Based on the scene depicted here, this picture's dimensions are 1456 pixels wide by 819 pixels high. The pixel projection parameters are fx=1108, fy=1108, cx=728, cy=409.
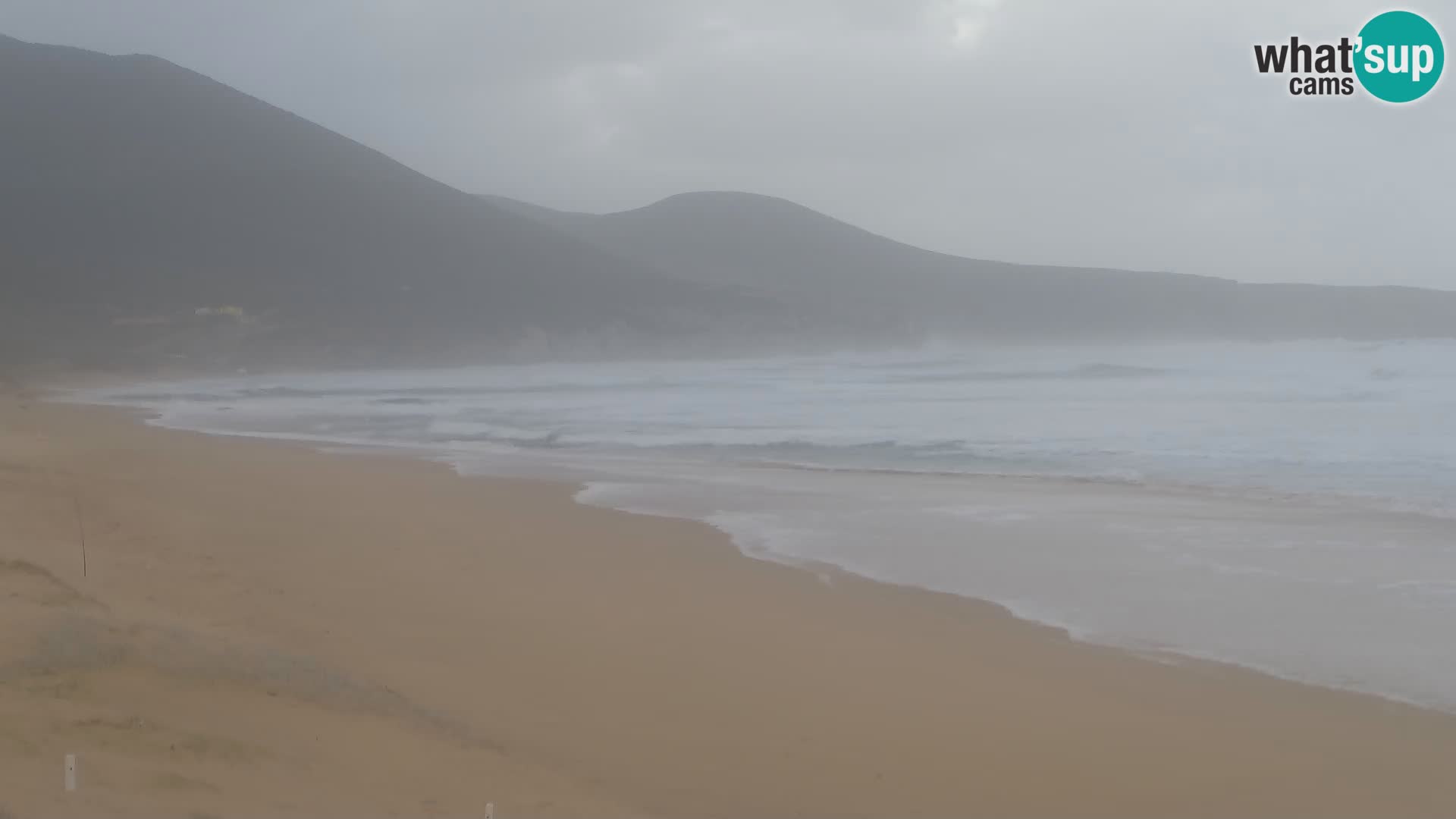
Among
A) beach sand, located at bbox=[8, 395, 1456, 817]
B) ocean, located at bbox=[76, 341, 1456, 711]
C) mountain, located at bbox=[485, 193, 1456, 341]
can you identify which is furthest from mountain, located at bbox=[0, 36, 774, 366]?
beach sand, located at bbox=[8, 395, 1456, 817]

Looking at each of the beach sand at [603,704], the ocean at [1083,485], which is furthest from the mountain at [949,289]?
the beach sand at [603,704]

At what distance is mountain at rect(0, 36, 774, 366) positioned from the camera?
219ft

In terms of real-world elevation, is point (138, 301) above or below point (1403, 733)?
above

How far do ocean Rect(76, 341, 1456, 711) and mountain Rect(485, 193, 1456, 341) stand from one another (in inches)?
2743

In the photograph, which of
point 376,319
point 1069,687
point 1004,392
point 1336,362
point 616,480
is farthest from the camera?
point 376,319

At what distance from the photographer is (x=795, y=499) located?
1036 centimetres

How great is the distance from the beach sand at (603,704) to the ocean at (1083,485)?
74 centimetres

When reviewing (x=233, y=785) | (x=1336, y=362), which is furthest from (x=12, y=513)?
(x=1336, y=362)

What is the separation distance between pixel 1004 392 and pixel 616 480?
57.4ft

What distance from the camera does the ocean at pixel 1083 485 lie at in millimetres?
5812

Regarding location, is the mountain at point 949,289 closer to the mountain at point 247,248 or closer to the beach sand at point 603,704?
the mountain at point 247,248

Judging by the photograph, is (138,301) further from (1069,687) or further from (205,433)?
(1069,687)

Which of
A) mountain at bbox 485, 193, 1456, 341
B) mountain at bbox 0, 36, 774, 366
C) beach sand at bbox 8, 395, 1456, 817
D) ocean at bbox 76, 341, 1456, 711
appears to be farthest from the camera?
mountain at bbox 485, 193, 1456, 341

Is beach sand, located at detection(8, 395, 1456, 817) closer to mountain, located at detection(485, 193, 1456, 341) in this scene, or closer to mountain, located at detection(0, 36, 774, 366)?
mountain, located at detection(0, 36, 774, 366)
